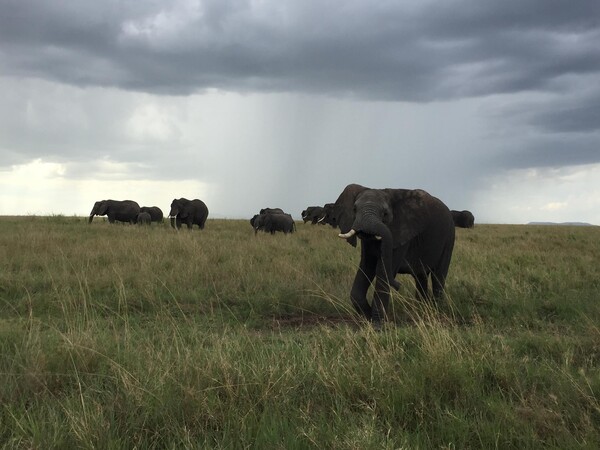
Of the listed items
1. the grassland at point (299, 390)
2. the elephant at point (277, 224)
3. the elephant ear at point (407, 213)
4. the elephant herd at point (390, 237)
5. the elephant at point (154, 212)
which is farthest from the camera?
the elephant at point (154, 212)

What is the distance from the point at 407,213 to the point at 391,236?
3.62 ft

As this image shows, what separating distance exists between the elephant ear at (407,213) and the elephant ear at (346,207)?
54 centimetres

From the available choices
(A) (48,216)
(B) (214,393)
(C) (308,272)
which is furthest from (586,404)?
(A) (48,216)

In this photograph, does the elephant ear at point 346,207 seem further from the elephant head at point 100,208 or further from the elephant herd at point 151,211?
the elephant head at point 100,208

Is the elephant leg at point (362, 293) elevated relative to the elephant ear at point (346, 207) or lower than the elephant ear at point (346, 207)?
lower

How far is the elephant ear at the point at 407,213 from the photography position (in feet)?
23.9

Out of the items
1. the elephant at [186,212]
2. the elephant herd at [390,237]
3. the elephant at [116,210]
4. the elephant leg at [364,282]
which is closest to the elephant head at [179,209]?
the elephant at [186,212]

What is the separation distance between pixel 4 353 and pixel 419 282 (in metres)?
6.02

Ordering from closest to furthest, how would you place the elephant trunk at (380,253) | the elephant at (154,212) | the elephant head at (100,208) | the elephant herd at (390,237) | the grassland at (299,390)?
the grassland at (299,390) < the elephant trunk at (380,253) < the elephant herd at (390,237) < the elephant head at (100,208) < the elephant at (154,212)

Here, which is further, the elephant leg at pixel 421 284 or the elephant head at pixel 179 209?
the elephant head at pixel 179 209

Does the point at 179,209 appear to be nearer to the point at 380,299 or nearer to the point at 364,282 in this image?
the point at 364,282

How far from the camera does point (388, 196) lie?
744cm

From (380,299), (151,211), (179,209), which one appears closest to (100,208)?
(151,211)

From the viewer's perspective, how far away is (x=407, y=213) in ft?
24.7
